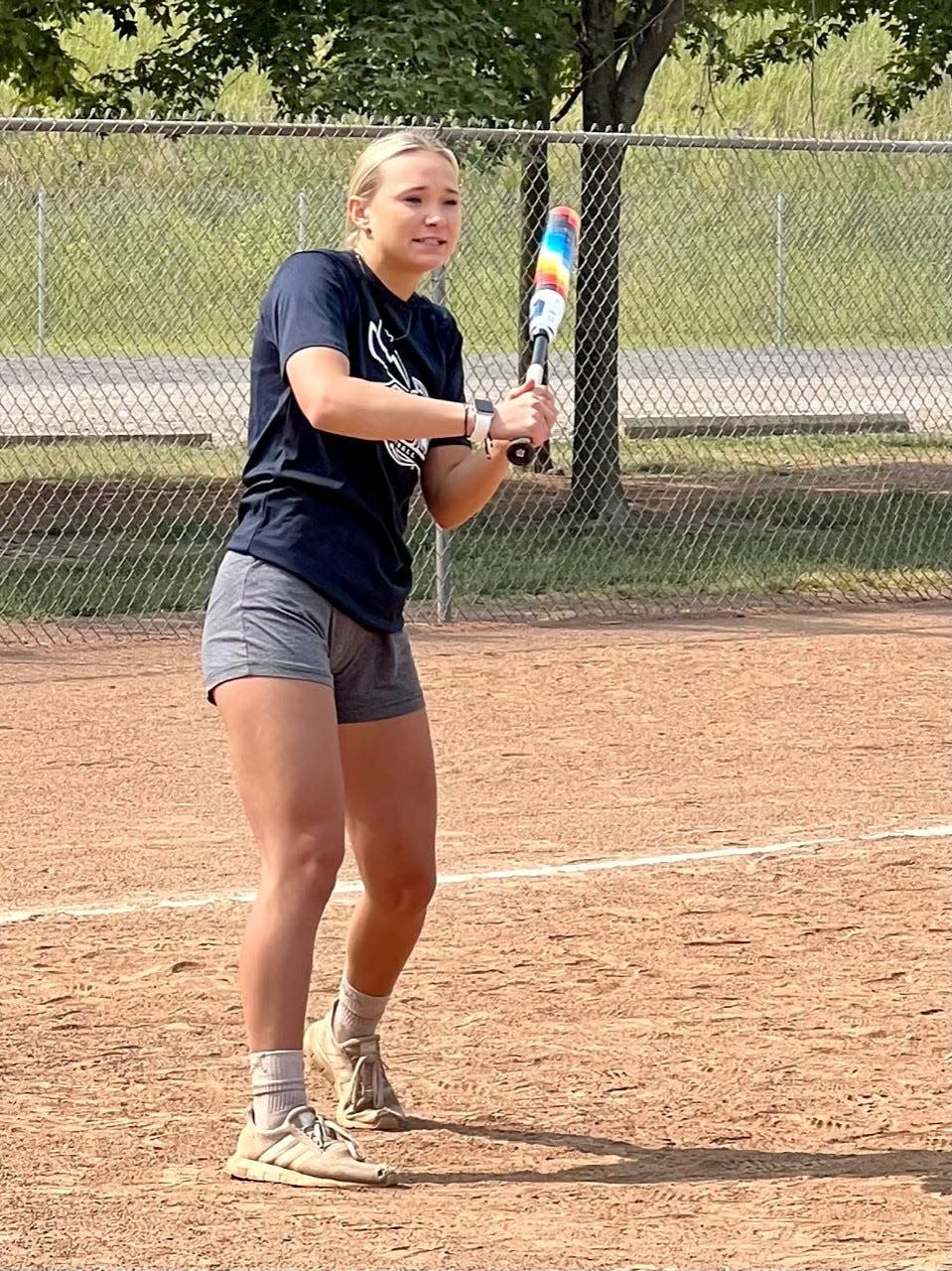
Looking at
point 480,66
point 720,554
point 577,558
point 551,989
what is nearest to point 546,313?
point 551,989

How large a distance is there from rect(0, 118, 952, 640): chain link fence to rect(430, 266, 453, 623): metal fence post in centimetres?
3

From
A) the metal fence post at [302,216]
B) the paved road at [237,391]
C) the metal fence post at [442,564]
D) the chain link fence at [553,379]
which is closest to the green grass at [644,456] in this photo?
the chain link fence at [553,379]

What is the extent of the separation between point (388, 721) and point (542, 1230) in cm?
106

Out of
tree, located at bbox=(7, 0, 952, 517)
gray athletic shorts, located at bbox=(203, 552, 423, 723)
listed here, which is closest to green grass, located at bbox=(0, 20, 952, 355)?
tree, located at bbox=(7, 0, 952, 517)

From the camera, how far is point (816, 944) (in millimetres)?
5832

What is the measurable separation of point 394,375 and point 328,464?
0.24 meters

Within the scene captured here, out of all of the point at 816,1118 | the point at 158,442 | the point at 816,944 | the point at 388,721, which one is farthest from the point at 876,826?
the point at 158,442

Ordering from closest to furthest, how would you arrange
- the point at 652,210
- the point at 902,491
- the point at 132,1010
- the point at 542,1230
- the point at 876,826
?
the point at 542,1230, the point at 132,1010, the point at 876,826, the point at 902,491, the point at 652,210

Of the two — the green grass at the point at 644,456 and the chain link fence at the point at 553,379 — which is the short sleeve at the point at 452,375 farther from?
the green grass at the point at 644,456

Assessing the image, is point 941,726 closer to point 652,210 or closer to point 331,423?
point 331,423

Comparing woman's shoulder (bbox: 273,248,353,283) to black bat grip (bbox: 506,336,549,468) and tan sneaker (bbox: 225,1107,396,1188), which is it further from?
tan sneaker (bbox: 225,1107,396,1188)

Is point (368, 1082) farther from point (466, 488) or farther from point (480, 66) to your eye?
point (480, 66)

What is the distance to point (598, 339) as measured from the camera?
13539 millimetres

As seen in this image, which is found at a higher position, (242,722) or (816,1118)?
(242,722)
